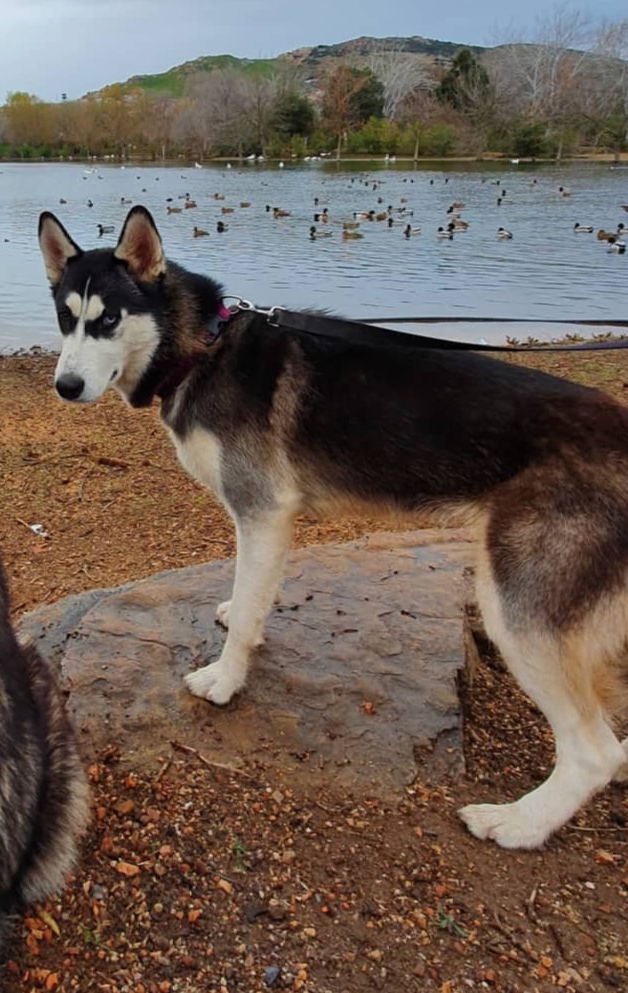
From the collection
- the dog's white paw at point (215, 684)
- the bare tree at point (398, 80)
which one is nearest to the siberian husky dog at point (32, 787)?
the dog's white paw at point (215, 684)

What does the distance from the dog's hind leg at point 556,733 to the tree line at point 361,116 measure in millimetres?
96441

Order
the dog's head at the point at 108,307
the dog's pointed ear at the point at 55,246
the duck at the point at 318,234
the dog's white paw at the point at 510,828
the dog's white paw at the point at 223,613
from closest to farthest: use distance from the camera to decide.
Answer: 1. the dog's white paw at the point at 510,828
2. the dog's head at the point at 108,307
3. the dog's pointed ear at the point at 55,246
4. the dog's white paw at the point at 223,613
5. the duck at the point at 318,234

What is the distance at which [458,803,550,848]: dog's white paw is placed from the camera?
282 centimetres

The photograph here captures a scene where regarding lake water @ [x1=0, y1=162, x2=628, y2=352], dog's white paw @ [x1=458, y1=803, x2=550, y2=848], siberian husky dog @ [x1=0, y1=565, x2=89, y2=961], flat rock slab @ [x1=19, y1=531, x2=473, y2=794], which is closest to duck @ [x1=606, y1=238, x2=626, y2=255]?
lake water @ [x1=0, y1=162, x2=628, y2=352]

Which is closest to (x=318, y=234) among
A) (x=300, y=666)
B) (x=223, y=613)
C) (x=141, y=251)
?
(x=141, y=251)

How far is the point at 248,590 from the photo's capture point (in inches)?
136

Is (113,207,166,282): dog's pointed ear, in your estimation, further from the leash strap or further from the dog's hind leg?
the dog's hind leg

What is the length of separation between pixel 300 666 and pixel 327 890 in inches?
47.5

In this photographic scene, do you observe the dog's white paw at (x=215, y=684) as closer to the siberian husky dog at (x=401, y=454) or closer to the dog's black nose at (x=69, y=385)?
the siberian husky dog at (x=401, y=454)

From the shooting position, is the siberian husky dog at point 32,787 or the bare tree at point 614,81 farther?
the bare tree at point 614,81

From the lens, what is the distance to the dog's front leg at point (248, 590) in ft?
11.2

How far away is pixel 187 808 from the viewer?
2822 millimetres

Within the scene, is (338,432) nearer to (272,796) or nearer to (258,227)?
(272,796)

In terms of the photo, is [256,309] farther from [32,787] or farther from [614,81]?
[614,81]
